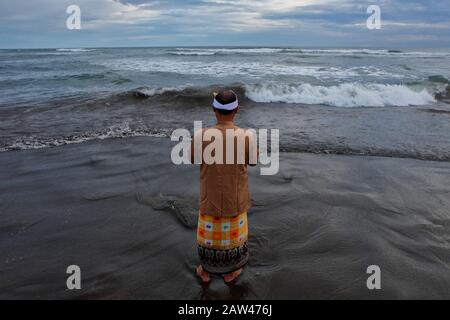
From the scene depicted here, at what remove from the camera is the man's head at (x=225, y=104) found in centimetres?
283

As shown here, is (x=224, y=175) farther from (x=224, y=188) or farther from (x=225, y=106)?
(x=225, y=106)

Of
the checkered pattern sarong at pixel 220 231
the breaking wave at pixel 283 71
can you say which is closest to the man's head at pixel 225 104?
the checkered pattern sarong at pixel 220 231

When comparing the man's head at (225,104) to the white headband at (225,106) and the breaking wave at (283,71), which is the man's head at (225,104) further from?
the breaking wave at (283,71)

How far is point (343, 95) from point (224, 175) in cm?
1277

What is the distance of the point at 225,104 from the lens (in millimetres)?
2832

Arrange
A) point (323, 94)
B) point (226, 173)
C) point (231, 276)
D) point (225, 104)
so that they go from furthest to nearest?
point (323, 94)
point (231, 276)
point (226, 173)
point (225, 104)

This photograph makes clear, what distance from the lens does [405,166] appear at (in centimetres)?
646

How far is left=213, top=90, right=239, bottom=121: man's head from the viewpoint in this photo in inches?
111

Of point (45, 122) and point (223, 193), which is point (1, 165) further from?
point (223, 193)

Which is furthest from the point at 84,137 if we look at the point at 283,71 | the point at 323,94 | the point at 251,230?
the point at 283,71

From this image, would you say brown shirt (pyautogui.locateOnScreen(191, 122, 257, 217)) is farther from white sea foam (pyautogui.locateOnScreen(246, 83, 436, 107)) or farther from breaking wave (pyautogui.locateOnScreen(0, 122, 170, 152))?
white sea foam (pyautogui.locateOnScreen(246, 83, 436, 107))

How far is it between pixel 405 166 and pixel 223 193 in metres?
4.78

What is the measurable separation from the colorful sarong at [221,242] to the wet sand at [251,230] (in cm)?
21

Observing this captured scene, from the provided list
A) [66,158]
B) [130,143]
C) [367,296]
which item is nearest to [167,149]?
[130,143]
